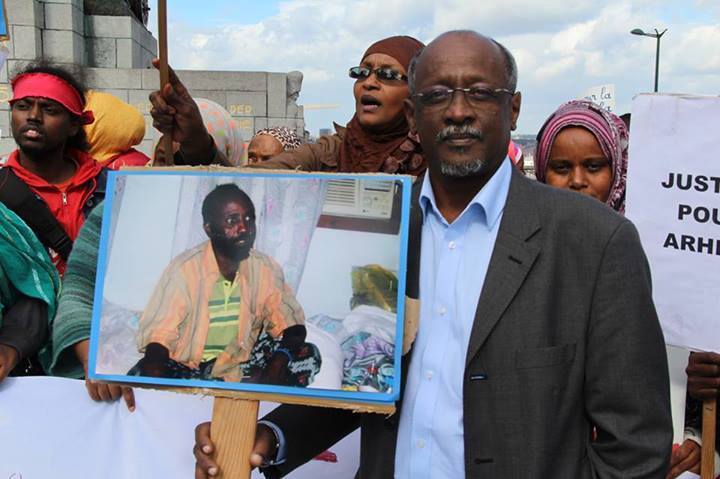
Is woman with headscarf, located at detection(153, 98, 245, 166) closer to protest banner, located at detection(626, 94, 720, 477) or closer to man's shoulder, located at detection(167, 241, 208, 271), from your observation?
man's shoulder, located at detection(167, 241, 208, 271)

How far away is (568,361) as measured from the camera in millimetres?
1530

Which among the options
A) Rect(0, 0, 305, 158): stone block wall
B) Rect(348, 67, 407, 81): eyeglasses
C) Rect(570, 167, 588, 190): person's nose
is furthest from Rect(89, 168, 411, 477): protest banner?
Rect(0, 0, 305, 158): stone block wall

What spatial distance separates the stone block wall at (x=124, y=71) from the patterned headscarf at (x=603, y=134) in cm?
910

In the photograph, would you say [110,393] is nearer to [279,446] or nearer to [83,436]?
[83,436]

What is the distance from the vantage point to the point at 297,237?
64.6 inches

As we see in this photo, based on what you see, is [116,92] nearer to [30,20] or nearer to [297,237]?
[30,20]

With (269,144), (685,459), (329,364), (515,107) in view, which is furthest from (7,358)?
(269,144)

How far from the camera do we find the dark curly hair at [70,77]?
3.26 m

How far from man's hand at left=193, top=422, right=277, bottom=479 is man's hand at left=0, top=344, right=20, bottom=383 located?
1035mm

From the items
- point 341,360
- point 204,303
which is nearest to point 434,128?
point 341,360

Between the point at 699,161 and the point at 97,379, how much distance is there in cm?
182

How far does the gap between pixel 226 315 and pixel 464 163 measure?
0.67 meters

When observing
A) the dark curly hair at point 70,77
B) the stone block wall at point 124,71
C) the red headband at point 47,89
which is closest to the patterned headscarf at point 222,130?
the dark curly hair at point 70,77

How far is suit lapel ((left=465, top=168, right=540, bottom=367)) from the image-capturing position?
153cm
